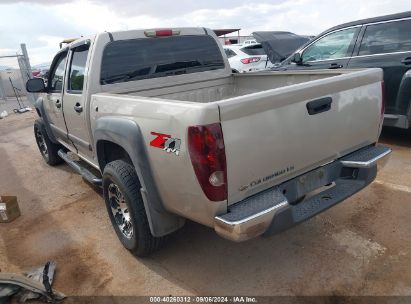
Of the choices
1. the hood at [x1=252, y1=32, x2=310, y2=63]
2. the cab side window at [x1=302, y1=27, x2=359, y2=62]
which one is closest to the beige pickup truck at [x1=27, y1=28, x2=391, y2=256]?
the cab side window at [x1=302, y1=27, x2=359, y2=62]

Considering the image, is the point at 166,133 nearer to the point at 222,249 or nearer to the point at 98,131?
the point at 98,131

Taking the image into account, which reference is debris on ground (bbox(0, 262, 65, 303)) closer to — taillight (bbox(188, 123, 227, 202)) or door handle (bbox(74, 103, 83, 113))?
taillight (bbox(188, 123, 227, 202))

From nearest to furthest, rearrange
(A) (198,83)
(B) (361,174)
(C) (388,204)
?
1. (B) (361,174)
2. (C) (388,204)
3. (A) (198,83)

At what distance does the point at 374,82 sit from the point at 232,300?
2.08m

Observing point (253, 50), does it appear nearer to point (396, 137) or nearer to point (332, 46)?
point (332, 46)

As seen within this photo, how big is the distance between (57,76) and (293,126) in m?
3.65

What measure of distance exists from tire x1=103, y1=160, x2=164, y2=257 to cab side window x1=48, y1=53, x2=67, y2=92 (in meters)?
1.98

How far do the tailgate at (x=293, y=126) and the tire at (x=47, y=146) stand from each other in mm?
4518

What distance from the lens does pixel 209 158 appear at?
2.17 metres

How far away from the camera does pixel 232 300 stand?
8.78ft

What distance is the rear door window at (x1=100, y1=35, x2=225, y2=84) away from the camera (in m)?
3.69

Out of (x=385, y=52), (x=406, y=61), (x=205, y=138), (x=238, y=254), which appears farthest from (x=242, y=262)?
(x=385, y=52)

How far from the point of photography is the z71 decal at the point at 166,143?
7.53 ft

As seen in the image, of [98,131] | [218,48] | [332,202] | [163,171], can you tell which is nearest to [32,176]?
[98,131]
